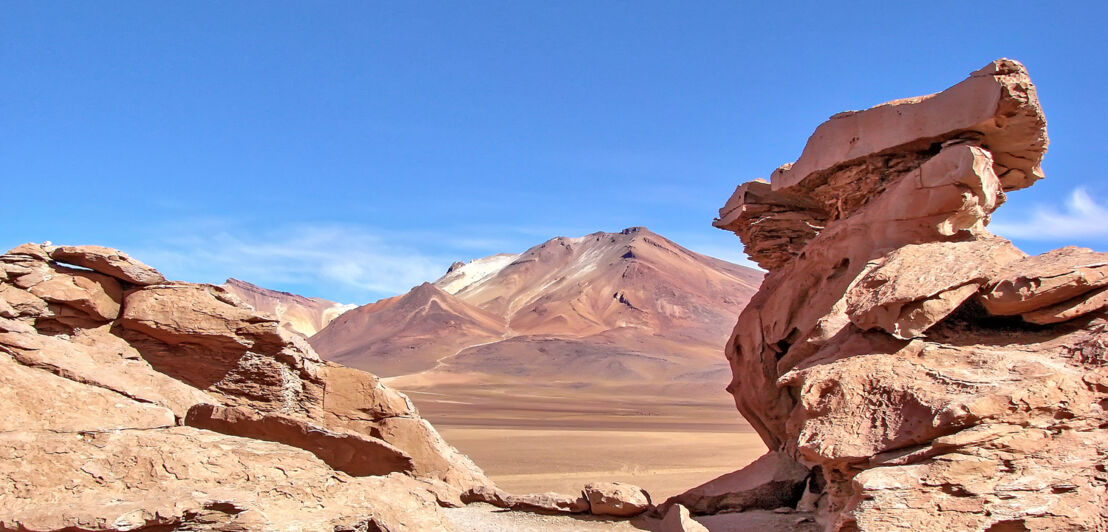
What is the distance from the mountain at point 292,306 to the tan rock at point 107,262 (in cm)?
12538

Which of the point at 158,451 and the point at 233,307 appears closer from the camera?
the point at 158,451

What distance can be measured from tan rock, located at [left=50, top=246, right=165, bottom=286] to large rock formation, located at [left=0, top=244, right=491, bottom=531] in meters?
0.01

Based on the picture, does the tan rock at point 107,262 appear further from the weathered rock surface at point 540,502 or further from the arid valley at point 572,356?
the arid valley at point 572,356

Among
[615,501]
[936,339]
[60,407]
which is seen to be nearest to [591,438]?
[615,501]

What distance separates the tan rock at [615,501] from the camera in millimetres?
7754

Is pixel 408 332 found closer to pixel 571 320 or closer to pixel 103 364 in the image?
pixel 571 320

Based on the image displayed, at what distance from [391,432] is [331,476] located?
3.56 meters

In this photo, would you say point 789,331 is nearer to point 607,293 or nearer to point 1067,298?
point 1067,298

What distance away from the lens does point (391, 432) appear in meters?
9.43

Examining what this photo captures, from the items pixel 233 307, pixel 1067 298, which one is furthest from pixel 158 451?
pixel 1067 298

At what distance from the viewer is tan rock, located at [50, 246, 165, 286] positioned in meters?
8.50

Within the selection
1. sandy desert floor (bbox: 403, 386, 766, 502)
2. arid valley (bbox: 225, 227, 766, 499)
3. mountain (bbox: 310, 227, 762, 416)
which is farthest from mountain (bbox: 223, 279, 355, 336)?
sandy desert floor (bbox: 403, 386, 766, 502)

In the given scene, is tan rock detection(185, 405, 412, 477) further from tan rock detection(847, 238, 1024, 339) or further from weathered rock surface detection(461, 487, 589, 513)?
tan rock detection(847, 238, 1024, 339)

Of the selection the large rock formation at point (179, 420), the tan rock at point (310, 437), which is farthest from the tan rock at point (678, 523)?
the tan rock at point (310, 437)
